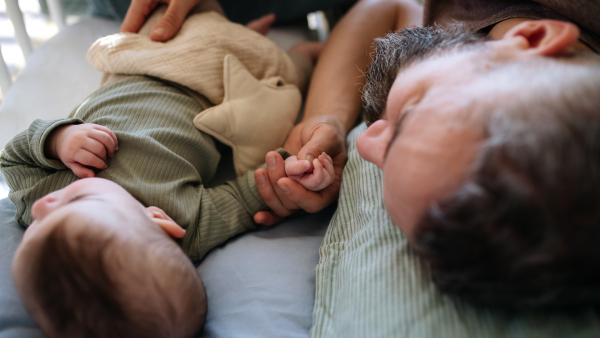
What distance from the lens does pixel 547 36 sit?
512 mm

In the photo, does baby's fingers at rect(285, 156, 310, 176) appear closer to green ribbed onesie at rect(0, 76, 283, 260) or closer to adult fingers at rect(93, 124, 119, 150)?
green ribbed onesie at rect(0, 76, 283, 260)

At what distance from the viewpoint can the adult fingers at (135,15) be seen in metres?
1.06

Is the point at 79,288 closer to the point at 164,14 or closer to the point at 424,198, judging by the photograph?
the point at 424,198

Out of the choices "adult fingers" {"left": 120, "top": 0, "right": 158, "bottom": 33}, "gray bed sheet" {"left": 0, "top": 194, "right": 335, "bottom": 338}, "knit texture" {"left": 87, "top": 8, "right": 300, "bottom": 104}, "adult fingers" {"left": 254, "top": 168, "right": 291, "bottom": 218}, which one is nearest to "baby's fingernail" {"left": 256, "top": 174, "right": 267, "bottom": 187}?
"adult fingers" {"left": 254, "top": 168, "right": 291, "bottom": 218}

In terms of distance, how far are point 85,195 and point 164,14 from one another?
0.65 m

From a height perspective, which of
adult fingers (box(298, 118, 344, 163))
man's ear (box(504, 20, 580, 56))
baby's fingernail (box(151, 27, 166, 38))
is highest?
man's ear (box(504, 20, 580, 56))

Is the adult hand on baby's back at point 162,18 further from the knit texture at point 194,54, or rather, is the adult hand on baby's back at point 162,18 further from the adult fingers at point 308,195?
the adult fingers at point 308,195

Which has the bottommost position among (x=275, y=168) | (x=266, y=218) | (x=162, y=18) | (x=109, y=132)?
(x=266, y=218)

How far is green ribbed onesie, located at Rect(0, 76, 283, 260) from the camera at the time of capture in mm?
704

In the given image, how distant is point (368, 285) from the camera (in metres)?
0.55

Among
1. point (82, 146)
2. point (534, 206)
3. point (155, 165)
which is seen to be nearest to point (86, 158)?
point (82, 146)

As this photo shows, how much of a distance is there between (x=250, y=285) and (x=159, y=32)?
0.72 meters

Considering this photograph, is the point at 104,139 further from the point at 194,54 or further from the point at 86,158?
the point at 194,54

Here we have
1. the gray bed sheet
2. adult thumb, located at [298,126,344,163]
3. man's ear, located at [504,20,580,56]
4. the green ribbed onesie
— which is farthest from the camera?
adult thumb, located at [298,126,344,163]
